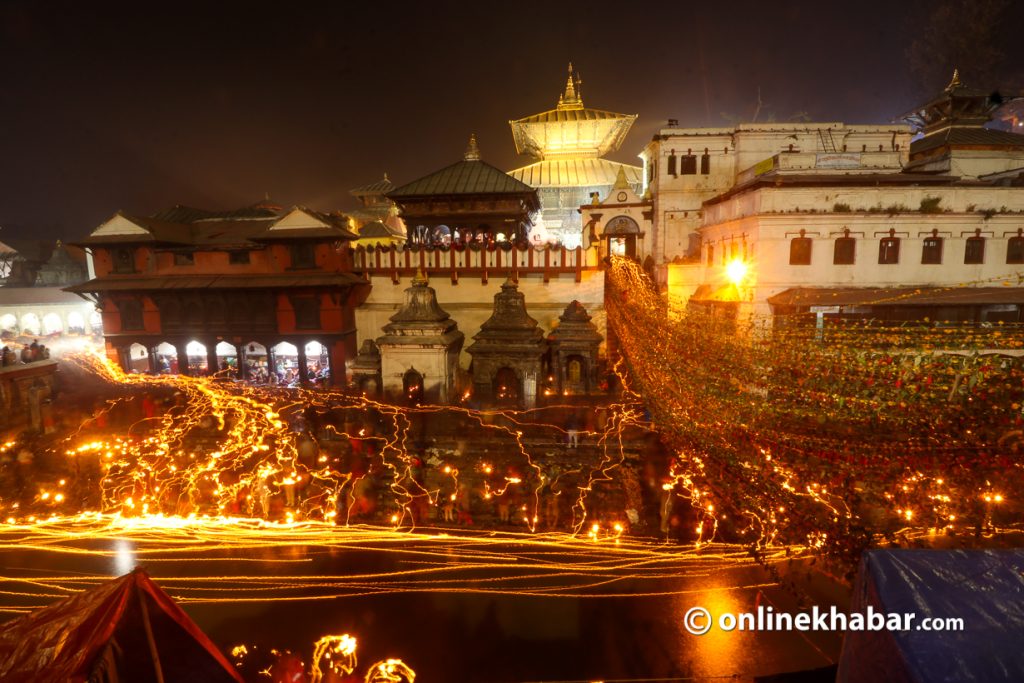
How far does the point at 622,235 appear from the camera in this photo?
32438 mm

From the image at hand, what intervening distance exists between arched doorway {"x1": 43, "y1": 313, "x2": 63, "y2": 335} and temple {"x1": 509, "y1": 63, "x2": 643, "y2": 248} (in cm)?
3564

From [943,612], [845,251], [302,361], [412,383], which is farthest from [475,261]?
[943,612]

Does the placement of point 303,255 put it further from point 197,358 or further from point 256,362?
point 197,358

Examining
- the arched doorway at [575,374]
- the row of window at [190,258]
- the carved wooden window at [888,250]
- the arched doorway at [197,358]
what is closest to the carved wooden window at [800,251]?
the carved wooden window at [888,250]

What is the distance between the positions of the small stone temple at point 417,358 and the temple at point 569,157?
1716 cm

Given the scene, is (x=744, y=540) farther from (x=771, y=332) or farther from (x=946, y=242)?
(x=946, y=242)

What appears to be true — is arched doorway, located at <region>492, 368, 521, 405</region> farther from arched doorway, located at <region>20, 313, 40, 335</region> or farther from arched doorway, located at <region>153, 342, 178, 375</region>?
arched doorway, located at <region>20, 313, 40, 335</region>

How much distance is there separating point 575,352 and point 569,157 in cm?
2332

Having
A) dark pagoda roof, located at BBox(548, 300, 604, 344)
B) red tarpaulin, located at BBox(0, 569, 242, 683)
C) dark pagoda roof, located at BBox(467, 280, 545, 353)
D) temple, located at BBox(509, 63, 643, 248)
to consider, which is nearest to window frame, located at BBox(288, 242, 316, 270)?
dark pagoda roof, located at BBox(467, 280, 545, 353)

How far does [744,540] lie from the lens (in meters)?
10.4

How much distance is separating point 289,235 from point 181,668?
21378mm

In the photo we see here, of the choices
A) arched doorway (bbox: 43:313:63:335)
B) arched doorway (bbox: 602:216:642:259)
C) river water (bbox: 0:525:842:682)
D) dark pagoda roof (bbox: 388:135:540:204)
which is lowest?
river water (bbox: 0:525:842:682)

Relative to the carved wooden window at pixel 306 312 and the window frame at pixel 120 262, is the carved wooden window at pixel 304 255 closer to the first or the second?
the carved wooden window at pixel 306 312

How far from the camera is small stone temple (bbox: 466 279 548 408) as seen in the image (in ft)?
63.2
